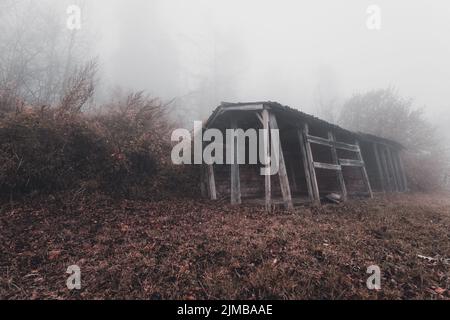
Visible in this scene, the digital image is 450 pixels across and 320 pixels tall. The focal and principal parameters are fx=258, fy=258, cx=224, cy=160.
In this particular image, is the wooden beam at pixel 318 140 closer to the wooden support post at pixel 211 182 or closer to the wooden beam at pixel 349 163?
the wooden beam at pixel 349 163

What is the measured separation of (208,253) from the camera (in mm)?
4020

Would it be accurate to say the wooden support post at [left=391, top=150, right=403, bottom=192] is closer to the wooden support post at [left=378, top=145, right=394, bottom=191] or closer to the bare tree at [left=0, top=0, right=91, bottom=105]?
the wooden support post at [left=378, top=145, right=394, bottom=191]

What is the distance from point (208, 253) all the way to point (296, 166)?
897cm

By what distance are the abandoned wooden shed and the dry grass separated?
2210 millimetres

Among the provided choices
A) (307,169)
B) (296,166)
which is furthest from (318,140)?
(296,166)

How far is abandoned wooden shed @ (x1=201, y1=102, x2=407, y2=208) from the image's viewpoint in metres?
7.97

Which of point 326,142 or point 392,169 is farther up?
point 326,142

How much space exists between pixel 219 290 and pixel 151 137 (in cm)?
650

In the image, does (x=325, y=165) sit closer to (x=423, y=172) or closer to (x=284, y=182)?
(x=284, y=182)

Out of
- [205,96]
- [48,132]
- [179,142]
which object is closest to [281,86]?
[205,96]

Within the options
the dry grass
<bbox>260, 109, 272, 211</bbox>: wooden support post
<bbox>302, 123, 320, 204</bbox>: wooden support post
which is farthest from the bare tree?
<bbox>302, 123, 320, 204</bbox>: wooden support post

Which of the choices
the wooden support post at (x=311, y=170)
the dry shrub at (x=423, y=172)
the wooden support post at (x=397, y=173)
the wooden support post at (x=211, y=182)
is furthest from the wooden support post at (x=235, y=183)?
the dry shrub at (x=423, y=172)

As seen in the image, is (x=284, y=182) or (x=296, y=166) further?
(x=296, y=166)
